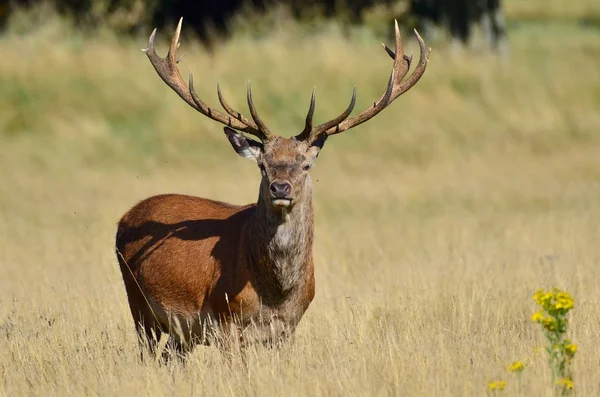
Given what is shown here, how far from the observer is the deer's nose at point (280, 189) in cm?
679

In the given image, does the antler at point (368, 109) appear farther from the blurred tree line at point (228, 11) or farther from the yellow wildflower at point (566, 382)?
the blurred tree line at point (228, 11)

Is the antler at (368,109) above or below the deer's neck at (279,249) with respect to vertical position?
above

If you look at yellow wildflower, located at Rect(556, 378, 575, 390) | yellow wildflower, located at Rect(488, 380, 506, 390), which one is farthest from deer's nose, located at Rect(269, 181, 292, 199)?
yellow wildflower, located at Rect(556, 378, 575, 390)

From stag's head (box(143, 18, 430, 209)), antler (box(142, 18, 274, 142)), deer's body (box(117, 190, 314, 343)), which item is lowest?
deer's body (box(117, 190, 314, 343))

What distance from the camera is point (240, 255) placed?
7227mm

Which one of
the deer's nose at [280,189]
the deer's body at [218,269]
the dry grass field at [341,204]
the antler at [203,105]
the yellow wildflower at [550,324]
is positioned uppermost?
the antler at [203,105]

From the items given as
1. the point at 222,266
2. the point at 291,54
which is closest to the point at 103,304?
the point at 222,266

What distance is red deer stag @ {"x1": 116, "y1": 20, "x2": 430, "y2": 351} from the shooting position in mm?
7055

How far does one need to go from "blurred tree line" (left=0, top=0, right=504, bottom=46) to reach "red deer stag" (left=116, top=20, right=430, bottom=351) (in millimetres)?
19662

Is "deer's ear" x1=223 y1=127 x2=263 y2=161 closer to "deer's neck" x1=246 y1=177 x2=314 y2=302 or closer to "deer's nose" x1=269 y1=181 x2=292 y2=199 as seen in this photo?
"deer's neck" x1=246 y1=177 x2=314 y2=302

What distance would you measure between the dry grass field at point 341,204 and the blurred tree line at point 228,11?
677mm

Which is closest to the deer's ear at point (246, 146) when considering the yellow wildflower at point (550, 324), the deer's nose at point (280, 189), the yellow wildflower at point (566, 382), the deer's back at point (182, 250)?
the deer's back at point (182, 250)

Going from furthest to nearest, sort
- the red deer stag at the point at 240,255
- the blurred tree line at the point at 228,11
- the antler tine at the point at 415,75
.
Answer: the blurred tree line at the point at 228,11
the antler tine at the point at 415,75
the red deer stag at the point at 240,255

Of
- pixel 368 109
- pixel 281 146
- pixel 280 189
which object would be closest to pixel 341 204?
pixel 368 109
